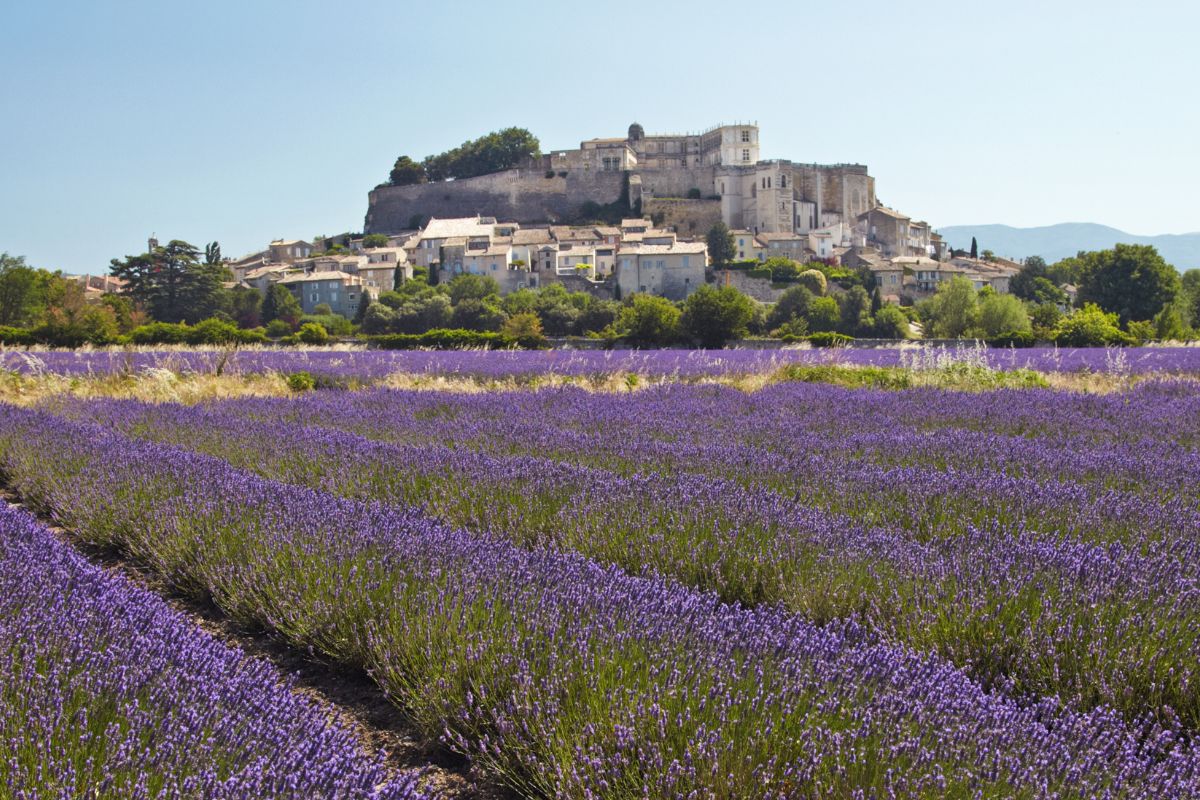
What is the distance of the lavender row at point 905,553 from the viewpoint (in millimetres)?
2686

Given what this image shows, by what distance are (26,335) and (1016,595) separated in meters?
29.8

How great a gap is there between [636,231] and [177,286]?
3695 centimetres

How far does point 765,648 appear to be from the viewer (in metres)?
2.52

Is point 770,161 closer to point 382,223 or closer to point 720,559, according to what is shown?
point 382,223

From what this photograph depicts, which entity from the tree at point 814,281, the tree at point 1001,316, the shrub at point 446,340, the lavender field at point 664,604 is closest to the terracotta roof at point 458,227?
the tree at point 814,281

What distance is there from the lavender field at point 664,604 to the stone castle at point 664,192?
79.9m

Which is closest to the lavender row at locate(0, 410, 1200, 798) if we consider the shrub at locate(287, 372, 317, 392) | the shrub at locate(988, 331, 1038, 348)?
the shrub at locate(287, 372, 317, 392)

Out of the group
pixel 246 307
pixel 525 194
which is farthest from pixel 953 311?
pixel 525 194

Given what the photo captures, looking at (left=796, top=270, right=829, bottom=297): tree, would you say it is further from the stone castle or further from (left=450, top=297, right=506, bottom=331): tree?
(left=450, top=297, right=506, bottom=331): tree

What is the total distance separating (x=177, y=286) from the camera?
191ft

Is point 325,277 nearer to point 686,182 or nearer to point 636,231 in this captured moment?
point 636,231

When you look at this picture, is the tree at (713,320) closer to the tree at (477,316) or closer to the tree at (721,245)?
the tree at (477,316)

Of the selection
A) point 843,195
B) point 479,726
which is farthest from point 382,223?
point 479,726

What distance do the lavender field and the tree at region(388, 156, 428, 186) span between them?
299 feet
